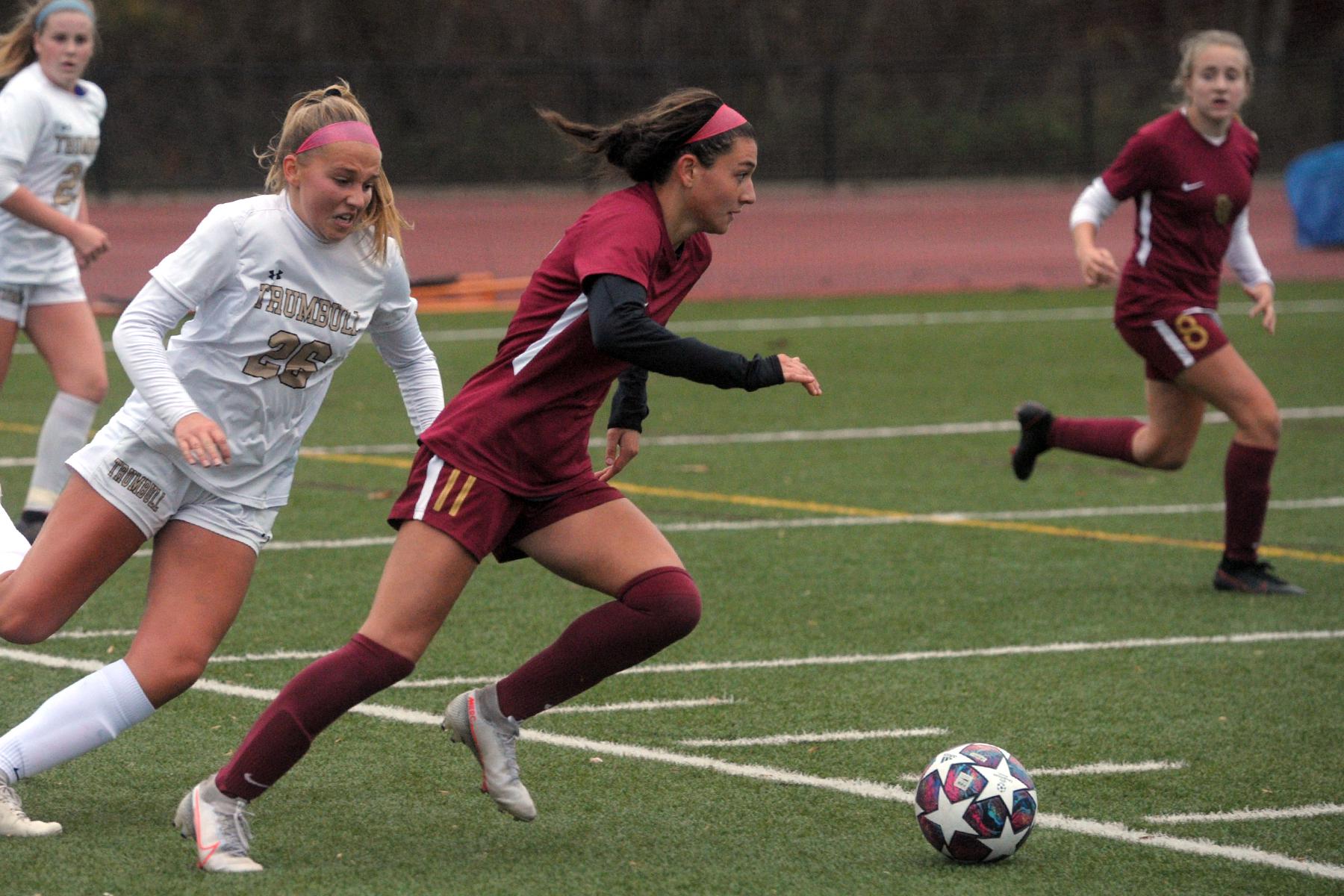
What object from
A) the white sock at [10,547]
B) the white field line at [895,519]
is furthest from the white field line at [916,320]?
the white sock at [10,547]

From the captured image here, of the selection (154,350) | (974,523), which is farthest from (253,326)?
(974,523)

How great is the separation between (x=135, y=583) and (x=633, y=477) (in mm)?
3213

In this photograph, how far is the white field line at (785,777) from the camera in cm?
431

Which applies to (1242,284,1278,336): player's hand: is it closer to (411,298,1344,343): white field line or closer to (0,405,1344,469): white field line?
(0,405,1344,469): white field line

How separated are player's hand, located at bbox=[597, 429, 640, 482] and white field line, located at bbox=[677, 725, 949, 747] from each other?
95 centimetres

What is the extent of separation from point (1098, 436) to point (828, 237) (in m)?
19.1

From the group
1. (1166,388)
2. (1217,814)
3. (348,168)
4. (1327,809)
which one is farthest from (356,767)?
(1166,388)

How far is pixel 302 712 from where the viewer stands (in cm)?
403

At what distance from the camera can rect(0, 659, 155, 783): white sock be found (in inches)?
165

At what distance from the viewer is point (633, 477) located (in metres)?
9.73

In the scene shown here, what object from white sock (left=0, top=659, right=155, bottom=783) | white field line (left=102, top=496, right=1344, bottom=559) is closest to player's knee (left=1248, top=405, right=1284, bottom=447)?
white field line (left=102, top=496, right=1344, bottom=559)

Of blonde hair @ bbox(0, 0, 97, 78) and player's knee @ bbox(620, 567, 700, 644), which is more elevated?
blonde hair @ bbox(0, 0, 97, 78)

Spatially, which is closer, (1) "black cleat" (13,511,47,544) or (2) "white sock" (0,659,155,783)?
(2) "white sock" (0,659,155,783)

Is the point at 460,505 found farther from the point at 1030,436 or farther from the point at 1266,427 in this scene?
the point at 1030,436
